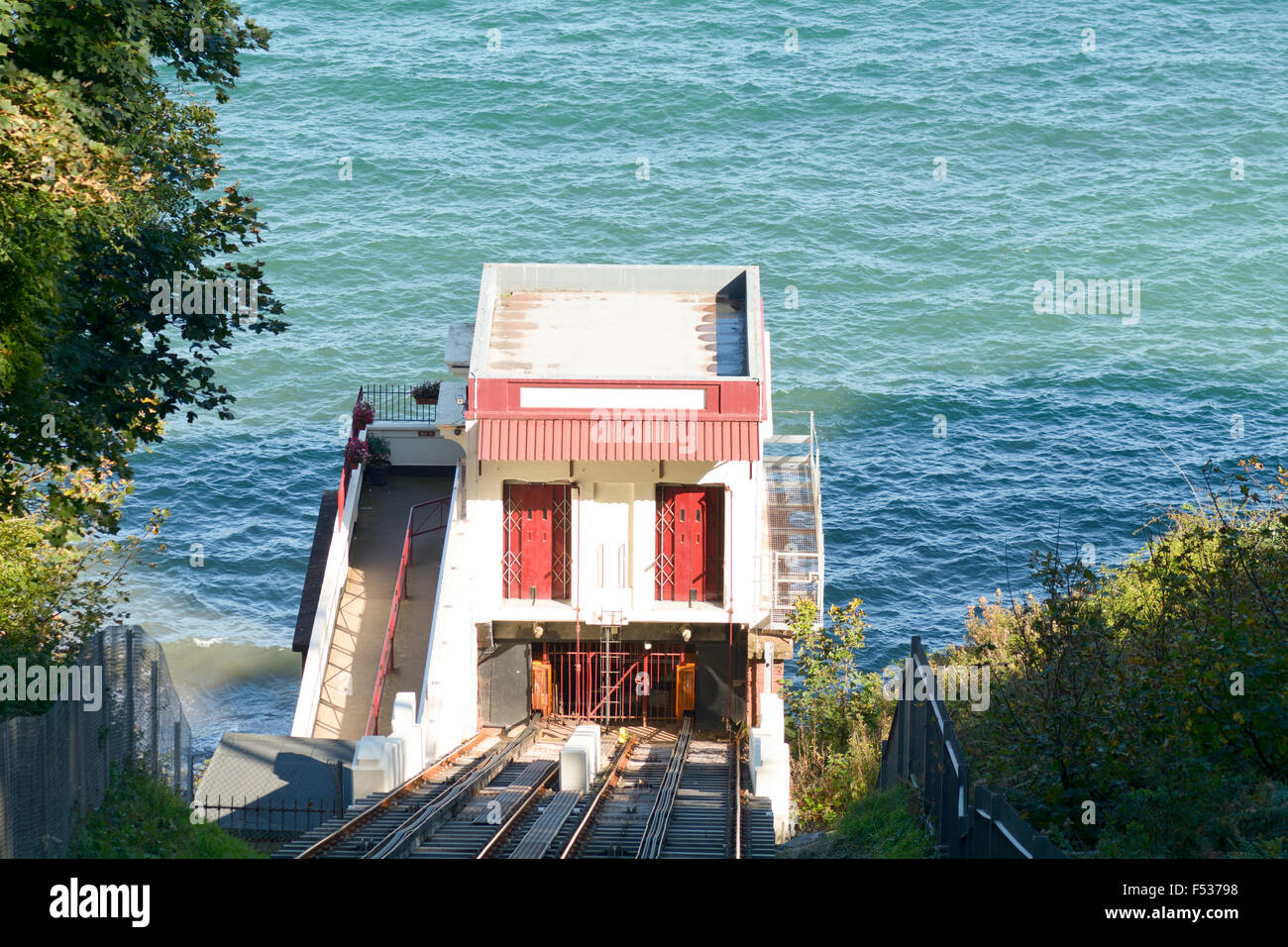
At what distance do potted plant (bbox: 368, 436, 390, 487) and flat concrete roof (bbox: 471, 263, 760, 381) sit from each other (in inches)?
210

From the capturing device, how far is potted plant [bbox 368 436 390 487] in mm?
32344

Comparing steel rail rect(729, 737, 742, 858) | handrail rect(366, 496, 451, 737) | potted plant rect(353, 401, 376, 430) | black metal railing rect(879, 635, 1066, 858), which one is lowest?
steel rail rect(729, 737, 742, 858)

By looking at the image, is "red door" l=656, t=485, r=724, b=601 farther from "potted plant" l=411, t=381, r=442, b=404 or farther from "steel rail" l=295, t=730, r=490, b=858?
"potted plant" l=411, t=381, r=442, b=404

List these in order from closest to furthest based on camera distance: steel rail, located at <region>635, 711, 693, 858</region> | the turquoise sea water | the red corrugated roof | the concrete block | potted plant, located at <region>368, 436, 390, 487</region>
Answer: steel rail, located at <region>635, 711, 693, 858</region>
the concrete block
the red corrugated roof
potted plant, located at <region>368, 436, 390, 487</region>
the turquoise sea water

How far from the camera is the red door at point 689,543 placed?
27094 millimetres

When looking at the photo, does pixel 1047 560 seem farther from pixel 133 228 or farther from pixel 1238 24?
pixel 1238 24

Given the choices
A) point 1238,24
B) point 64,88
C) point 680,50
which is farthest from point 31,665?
point 1238,24

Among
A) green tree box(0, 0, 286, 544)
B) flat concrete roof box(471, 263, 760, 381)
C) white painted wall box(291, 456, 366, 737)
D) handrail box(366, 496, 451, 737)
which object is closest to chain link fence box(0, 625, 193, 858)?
green tree box(0, 0, 286, 544)

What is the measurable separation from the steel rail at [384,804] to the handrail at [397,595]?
1520mm

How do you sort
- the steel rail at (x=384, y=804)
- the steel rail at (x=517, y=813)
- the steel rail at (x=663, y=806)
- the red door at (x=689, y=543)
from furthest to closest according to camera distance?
the red door at (x=689, y=543) < the steel rail at (x=663, y=806) < the steel rail at (x=517, y=813) < the steel rail at (x=384, y=804)

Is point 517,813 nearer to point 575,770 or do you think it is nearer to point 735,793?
point 575,770

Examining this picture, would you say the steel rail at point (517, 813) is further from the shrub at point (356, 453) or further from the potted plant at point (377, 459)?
the potted plant at point (377, 459)

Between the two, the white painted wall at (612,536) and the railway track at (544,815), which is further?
the white painted wall at (612,536)

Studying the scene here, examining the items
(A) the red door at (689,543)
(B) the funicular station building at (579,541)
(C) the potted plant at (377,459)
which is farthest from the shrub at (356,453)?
(A) the red door at (689,543)
